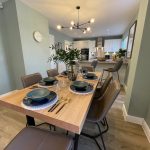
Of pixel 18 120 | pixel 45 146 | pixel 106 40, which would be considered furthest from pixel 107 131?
pixel 106 40

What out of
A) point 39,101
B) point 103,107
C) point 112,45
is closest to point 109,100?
point 103,107

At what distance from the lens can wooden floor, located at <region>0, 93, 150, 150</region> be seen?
4.44ft

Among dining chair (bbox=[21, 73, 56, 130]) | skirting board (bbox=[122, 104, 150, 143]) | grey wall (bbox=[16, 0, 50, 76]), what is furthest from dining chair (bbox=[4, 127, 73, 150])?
grey wall (bbox=[16, 0, 50, 76])

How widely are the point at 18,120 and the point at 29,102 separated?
4.08ft

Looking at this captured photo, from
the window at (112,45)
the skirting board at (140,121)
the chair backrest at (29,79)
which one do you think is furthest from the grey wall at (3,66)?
the window at (112,45)

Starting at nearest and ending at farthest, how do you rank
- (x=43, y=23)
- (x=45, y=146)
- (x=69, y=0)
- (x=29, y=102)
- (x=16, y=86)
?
(x=45, y=146)
(x=29, y=102)
(x=69, y=0)
(x=16, y=86)
(x=43, y=23)

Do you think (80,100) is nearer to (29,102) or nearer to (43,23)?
(29,102)

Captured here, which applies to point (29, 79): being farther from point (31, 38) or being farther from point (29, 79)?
point (31, 38)

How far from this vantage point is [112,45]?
7164mm

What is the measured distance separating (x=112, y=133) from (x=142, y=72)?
105 centimetres

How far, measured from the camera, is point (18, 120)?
6.09 feet

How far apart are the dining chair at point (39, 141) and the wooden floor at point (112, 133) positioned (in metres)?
0.66

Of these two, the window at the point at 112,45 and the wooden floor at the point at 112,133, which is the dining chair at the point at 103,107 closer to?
the wooden floor at the point at 112,133

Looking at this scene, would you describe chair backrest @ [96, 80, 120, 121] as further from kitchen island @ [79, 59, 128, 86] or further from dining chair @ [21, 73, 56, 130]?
kitchen island @ [79, 59, 128, 86]
